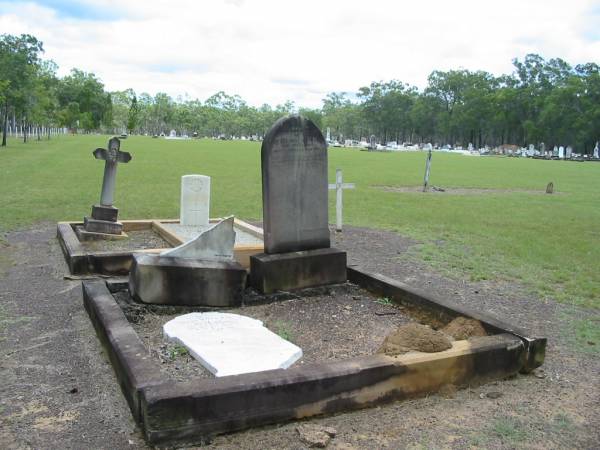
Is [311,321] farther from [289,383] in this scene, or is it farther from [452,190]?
[452,190]

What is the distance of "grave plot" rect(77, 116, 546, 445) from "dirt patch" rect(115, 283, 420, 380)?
0.04 ft

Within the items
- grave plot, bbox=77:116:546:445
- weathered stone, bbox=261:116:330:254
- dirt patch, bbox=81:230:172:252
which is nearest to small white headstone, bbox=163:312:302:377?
grave plot, bbox=77:116:546:445

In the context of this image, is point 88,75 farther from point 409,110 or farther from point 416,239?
point 416,239

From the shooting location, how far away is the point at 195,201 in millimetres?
10312

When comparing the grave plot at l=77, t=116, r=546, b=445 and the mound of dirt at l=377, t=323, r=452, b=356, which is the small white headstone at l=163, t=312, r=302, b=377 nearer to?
the grave plot at l=77, t=116, r=546, b=445

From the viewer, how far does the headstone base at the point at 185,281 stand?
5.60 m

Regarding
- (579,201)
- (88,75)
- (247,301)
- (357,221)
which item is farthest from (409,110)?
(247,301)

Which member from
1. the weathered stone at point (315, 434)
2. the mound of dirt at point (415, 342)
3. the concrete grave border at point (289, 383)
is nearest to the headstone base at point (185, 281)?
the concrete grave border at point (289, 383)

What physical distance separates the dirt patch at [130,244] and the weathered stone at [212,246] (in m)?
3.36

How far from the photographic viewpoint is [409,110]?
4429 inches

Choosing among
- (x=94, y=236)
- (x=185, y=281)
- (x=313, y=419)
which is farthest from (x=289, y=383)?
(x=94, y=236)

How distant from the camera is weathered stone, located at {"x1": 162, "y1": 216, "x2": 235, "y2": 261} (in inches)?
225

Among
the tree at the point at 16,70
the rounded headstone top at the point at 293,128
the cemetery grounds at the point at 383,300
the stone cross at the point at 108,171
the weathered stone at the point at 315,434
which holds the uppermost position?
the tree at the point at 16,70

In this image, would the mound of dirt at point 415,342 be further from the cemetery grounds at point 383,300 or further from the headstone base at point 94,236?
the headstone base at point 94,236
